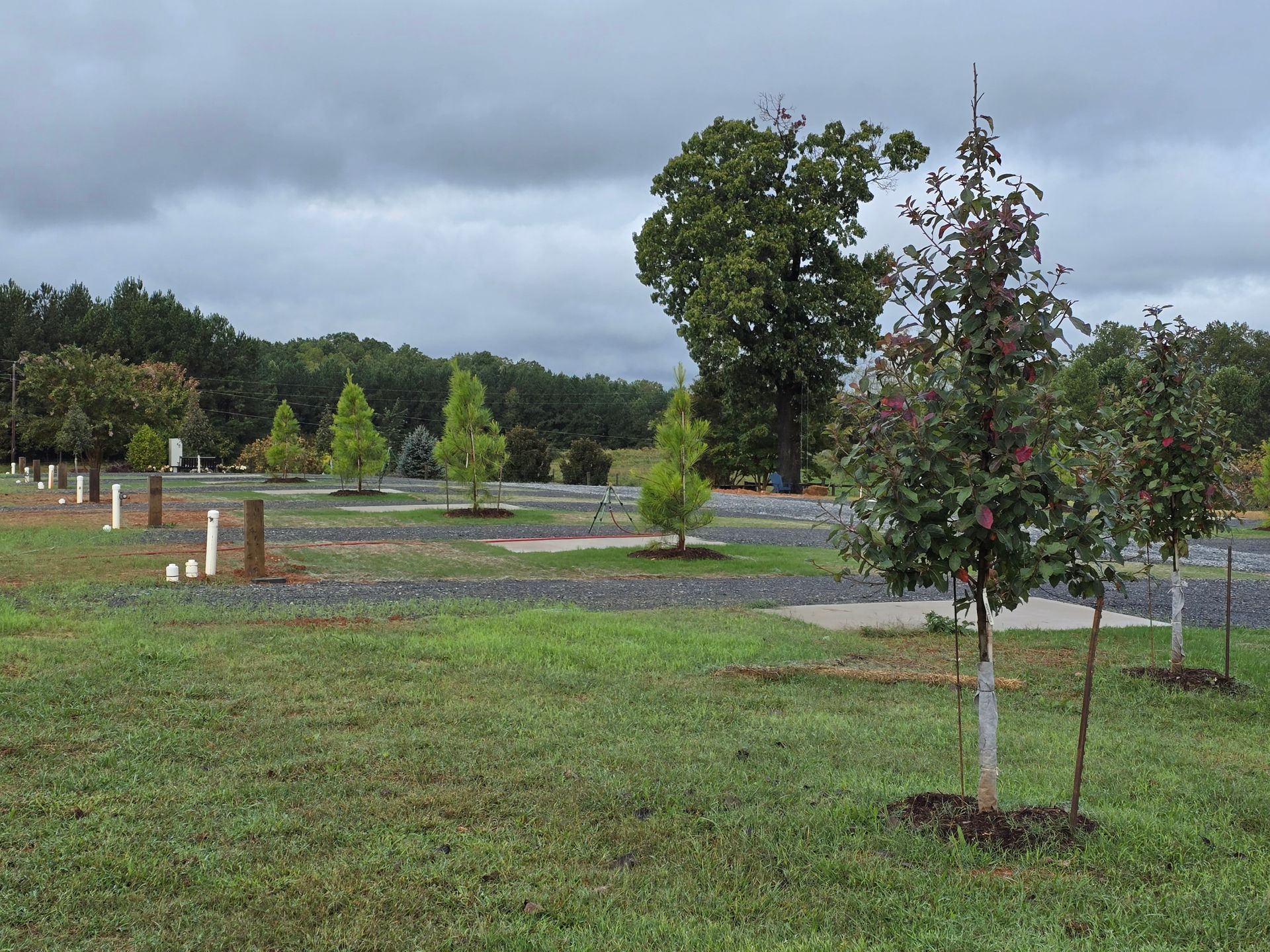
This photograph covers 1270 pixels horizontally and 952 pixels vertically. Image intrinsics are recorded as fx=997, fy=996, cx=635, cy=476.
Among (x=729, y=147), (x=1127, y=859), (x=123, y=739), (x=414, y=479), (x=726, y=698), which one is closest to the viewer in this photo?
(x=1127, y=859)

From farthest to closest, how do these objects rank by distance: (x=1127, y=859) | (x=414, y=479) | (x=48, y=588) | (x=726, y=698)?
1. (x=414, y=479)
2. (x=48, y=588)
3. (x=726, y=698)
4. (x=1127, y=859)

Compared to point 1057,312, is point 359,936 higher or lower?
lower

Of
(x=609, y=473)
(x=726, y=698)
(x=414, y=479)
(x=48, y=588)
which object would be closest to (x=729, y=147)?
(x=609, y=473)

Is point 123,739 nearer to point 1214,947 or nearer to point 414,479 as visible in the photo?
point 1214,947

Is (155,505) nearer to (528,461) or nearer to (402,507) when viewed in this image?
(402,507)

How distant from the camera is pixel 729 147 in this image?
36188mm

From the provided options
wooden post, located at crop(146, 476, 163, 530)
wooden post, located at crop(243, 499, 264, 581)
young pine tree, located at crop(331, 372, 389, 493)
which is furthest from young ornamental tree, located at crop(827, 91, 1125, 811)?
young pine tree, located at crop(331, 372, 389, 493)

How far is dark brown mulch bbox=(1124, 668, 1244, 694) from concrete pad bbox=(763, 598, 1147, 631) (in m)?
1.78

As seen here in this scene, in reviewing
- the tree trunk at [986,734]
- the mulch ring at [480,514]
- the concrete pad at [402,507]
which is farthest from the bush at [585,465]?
the tree trunk at [986,734]

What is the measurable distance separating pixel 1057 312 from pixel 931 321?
1.49ft

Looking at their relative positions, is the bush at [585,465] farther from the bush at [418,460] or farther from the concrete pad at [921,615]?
the concrete pad at [921,615]

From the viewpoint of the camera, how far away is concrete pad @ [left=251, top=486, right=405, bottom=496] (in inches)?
1225

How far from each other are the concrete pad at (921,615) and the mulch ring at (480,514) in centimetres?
1261

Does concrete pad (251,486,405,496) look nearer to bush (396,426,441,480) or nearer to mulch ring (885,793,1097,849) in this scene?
bush (396,426,441,480)
